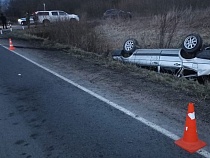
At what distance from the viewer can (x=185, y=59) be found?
855 cm

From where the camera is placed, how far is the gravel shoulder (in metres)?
4.93

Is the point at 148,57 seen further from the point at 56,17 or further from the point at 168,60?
the point at 56,17

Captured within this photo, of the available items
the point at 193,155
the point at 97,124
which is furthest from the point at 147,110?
the point at 193,155

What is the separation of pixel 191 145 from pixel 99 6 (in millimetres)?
44541

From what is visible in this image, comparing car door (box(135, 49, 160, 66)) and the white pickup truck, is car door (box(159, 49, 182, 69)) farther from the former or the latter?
the white pickup truck

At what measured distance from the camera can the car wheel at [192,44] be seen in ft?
27.9

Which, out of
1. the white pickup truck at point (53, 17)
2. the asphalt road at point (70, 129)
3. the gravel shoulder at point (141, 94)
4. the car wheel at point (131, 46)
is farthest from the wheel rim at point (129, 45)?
the white pickup truck at point (53, 17)

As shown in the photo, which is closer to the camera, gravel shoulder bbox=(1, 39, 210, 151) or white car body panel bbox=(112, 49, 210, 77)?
gravel shoulder bbox=(1, 39, 210, 151)

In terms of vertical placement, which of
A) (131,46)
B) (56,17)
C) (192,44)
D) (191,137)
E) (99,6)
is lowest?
(191,137)

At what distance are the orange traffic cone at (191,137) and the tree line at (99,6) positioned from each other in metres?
A: 14.0

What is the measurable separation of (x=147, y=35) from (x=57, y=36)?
5575mm

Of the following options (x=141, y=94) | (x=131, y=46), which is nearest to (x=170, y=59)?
(x=131, y=46)

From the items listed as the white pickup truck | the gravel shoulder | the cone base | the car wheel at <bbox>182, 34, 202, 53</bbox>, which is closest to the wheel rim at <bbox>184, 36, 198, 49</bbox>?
the car wheel at <bbox>182, 34, 202, 53</bbox>

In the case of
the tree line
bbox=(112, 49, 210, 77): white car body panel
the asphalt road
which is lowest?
the asphalt road
